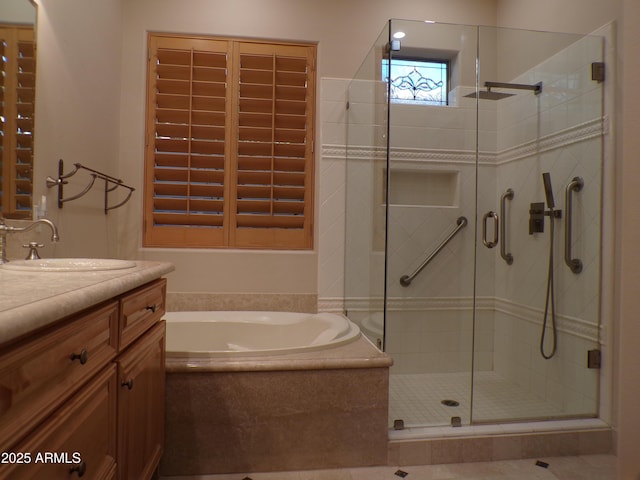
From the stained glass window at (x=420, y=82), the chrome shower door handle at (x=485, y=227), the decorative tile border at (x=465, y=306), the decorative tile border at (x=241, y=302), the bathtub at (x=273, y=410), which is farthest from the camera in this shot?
the decorative tile border at (x=241, y=302)

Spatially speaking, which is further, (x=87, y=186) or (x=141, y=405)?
(x=87, y=186)

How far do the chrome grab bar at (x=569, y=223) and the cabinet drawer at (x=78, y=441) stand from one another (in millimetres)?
2207

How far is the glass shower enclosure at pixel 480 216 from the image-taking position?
7.43ft

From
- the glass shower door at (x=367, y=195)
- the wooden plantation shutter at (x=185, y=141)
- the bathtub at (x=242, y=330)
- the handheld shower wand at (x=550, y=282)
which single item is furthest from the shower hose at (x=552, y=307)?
the wooden plantation shutter at (x=185, y=141)

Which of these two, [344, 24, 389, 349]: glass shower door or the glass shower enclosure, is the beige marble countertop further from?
the glass shower enclosure

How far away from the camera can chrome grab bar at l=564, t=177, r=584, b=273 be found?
2283mm

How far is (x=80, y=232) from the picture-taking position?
90.1 inches

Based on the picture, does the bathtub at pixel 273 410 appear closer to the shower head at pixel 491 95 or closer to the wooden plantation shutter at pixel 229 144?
the wooden plantation shutter at pixel 229 144

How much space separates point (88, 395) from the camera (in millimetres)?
959

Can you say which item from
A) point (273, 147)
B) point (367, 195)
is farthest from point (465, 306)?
point (273, 147)

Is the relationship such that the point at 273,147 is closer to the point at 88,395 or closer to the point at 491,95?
the point at 491,95

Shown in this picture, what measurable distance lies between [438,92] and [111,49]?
6.48 feet

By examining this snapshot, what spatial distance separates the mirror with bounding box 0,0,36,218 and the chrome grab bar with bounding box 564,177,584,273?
250 cm

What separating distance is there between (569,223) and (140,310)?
83.2 inches
